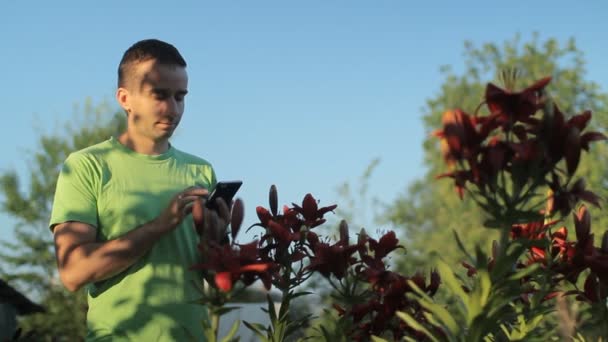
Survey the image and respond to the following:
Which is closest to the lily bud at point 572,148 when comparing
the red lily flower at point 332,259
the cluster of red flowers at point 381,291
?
the cluster of red flowers at point 381,291

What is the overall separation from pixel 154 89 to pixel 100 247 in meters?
0.61

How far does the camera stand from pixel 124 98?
Result: 318 cm

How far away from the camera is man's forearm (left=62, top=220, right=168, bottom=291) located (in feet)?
8.59

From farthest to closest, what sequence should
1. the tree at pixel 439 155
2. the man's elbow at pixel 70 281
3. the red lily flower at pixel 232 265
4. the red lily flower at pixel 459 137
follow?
the tree at pixel 439 155 → the man's elbow at pixel 70 281 → the red lily flower at pixel 232 265 → the red lily flower at pixel 459 137

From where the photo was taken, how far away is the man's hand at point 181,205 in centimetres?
240

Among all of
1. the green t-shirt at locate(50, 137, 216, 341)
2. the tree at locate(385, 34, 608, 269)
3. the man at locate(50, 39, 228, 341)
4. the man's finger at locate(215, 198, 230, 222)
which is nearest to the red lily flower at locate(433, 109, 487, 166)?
the man's finger at locate(215, 198, 230, 222)

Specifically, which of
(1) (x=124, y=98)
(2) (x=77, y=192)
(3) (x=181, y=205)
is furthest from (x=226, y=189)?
(1) (x=124, y=98)

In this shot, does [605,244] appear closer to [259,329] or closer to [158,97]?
[259,329]

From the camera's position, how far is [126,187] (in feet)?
10.2

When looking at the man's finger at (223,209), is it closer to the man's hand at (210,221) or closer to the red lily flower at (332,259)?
the man's hand at (210,221)

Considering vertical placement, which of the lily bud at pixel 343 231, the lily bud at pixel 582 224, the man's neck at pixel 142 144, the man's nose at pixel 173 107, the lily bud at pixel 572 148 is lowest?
the lily bud at pixel 343 231

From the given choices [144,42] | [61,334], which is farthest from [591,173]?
[144,42]

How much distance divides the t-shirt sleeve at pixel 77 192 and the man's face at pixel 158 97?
258mm

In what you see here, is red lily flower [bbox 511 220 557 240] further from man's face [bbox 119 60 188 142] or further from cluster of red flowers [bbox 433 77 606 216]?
man's face [bbox 119 60 188 142]
